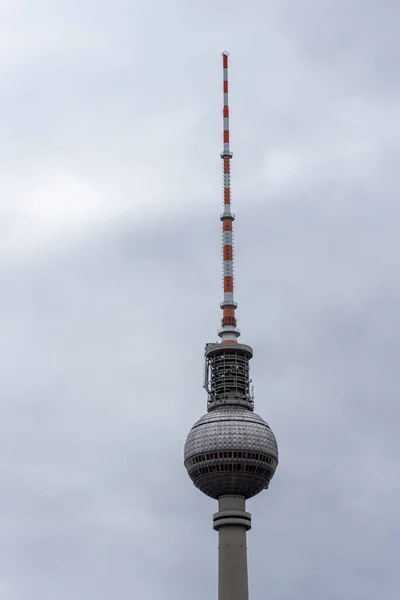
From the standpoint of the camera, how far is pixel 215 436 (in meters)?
200

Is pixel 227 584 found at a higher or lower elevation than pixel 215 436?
lower

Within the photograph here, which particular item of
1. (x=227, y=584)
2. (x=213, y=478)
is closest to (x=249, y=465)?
(x=213, y=478)

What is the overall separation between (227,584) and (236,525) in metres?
10.3

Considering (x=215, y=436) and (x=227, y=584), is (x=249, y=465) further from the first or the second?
(x=227, y=584)

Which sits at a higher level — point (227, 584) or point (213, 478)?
point (213, 478)

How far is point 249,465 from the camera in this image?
649ft

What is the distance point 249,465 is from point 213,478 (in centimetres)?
656

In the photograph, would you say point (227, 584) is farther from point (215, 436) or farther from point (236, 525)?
point (215, 436)

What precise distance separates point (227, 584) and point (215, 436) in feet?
80.1

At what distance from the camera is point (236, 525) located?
197 metres

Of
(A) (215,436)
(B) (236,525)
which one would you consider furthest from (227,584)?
(A) (215,436)

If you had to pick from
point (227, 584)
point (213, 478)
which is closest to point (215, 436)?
point (213, 478)

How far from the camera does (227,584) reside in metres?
191

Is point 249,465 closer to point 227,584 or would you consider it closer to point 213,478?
point 213,478
